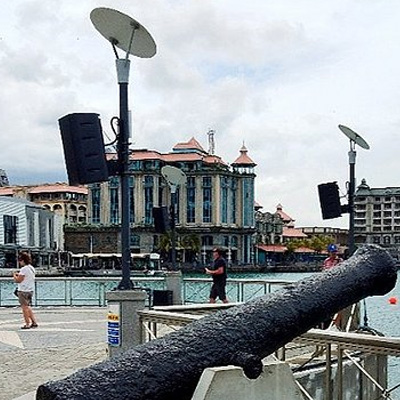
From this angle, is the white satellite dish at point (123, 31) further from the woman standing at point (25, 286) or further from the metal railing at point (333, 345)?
the woman standing at point (25, 286)

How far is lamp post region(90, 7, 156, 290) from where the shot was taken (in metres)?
7.88

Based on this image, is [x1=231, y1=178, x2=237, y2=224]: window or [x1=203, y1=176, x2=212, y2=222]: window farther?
[x1=231, y1=178, x2=237, y2=224]: window

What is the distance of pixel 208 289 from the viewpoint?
1855cm

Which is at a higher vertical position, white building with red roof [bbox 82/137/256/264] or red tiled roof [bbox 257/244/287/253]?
white building with red roof [bbox 82/137/256/264]

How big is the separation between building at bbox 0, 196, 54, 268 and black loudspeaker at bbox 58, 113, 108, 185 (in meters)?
88.0

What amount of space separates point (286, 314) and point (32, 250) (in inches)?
3895

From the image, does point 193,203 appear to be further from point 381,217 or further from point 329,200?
point 329,200

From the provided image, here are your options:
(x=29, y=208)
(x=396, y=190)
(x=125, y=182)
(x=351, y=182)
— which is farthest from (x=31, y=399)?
(x=396, y=190)

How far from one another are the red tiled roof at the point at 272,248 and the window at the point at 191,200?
19137mm

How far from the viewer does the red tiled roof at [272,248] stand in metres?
125

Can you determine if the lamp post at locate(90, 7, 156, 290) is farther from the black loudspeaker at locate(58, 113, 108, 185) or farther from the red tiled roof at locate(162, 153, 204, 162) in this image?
the red tiled roof at locate(162, 153, 204, 162)

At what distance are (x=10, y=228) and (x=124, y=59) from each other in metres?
91.3

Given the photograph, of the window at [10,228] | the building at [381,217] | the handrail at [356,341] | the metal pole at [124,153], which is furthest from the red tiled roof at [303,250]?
the handrail at [356,341]

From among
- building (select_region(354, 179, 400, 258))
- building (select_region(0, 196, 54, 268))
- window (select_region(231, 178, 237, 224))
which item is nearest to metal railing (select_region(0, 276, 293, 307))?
building (select_region(0, 196, 54, 268))
